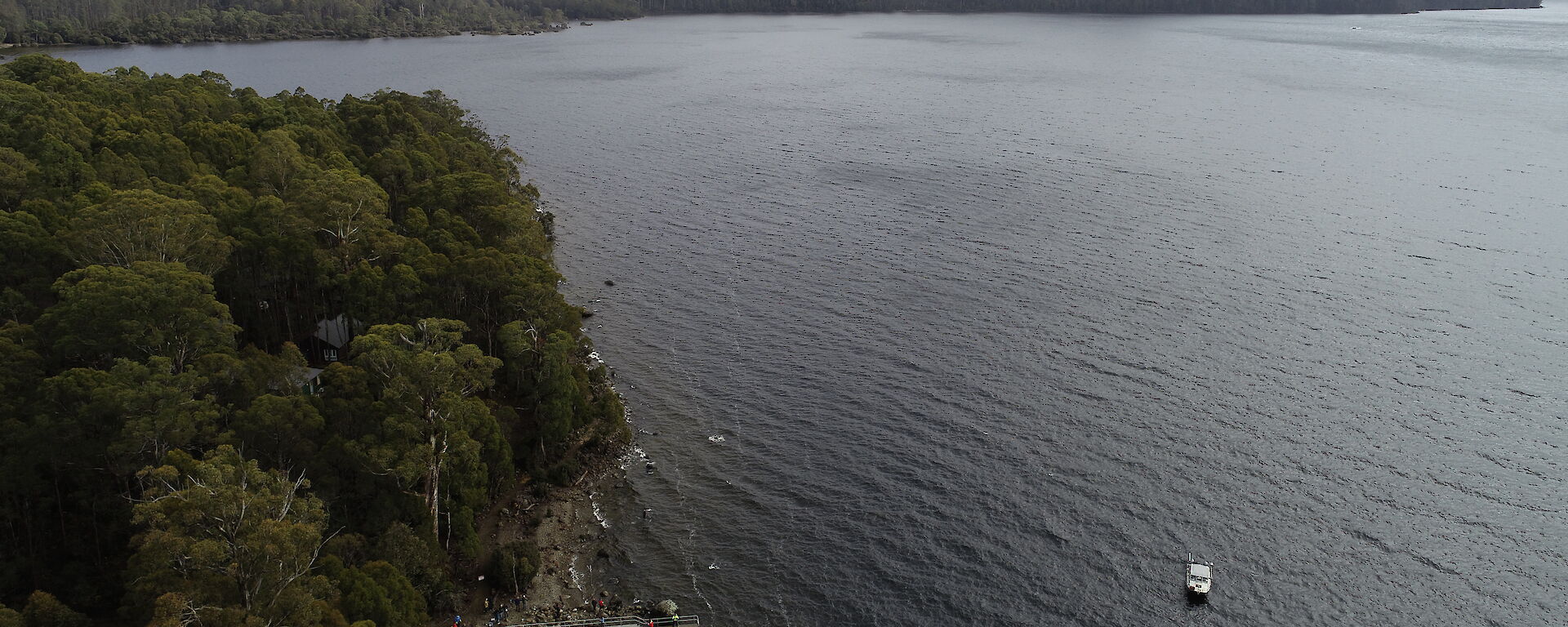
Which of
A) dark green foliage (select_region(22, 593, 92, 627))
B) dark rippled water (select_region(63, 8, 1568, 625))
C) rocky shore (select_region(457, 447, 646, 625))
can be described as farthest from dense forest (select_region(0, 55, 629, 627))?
dark rippled water (select_region(63, 8, 1568, 625))

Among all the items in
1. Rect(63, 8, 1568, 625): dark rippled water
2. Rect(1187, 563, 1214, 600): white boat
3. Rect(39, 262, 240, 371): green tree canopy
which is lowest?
Rect(1187, 563, 1214, 600): white boat

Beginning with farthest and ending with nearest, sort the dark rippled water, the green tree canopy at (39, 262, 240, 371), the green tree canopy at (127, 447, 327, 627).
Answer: the dark rippled water
the green tree canopy at (39, 262, 240, 371)
the green tree canopy at (127, 447, 327, 627)

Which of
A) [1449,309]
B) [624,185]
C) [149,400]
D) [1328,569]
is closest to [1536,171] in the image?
[1449,309]

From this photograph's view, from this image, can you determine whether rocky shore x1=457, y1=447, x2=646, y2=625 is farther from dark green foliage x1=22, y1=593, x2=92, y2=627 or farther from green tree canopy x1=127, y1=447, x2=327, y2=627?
dark green foliage x1=22, y1=593, x2=92, y2=627

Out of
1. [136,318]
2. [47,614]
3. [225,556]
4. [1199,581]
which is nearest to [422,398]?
[225,556]

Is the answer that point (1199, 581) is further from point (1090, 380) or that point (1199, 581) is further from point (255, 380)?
point (255, 380)

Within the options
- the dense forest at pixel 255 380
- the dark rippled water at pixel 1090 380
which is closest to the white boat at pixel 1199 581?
the dark rippled water at pixel 1090 380

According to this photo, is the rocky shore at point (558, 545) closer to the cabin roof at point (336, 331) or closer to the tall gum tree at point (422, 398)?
the tall gum tree at point (422, 398)
